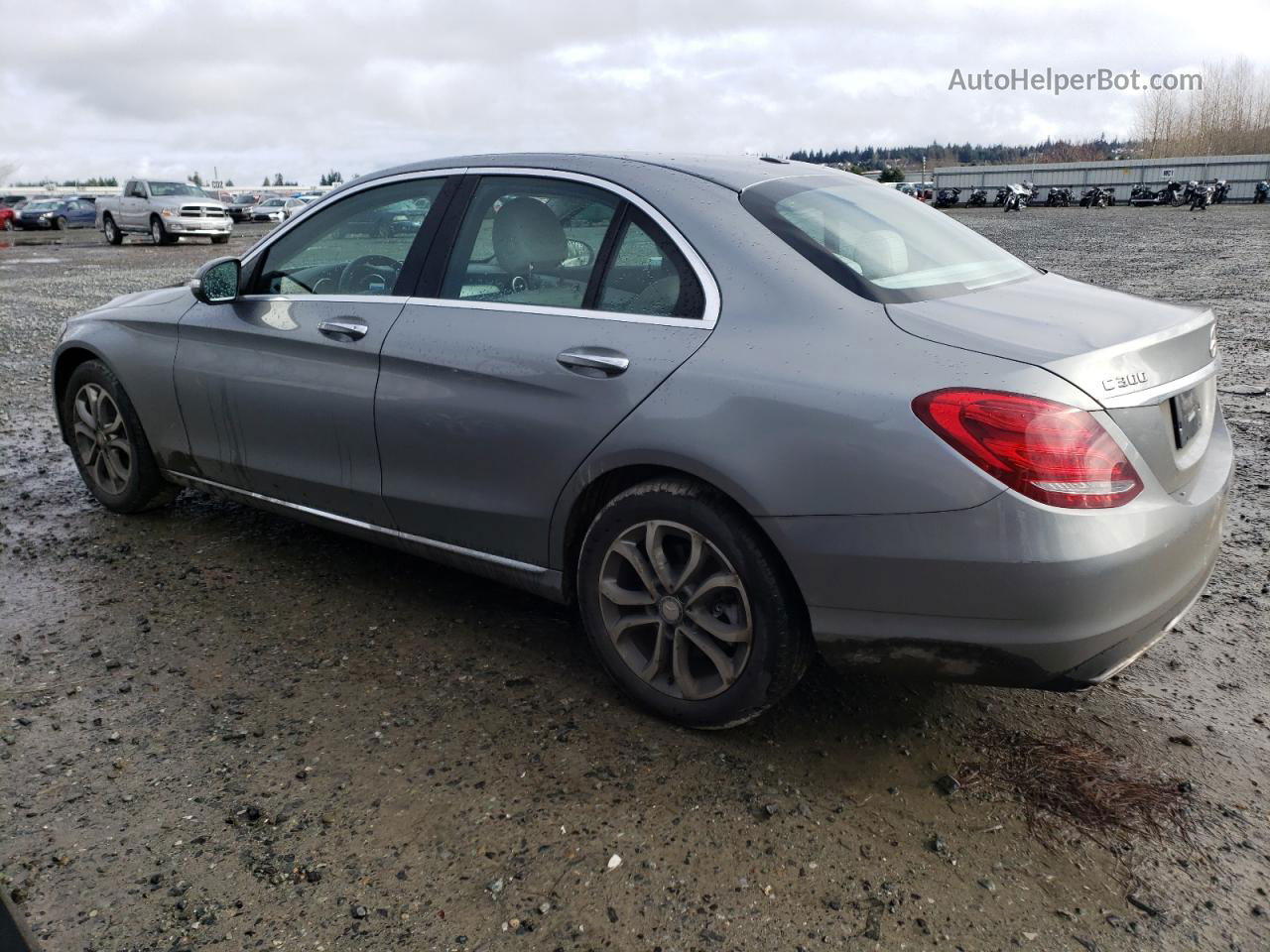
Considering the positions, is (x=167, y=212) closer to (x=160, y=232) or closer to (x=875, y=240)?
(x=160, y=232)

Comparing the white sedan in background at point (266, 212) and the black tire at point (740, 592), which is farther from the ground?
the white sedan in background at point (266, 212)

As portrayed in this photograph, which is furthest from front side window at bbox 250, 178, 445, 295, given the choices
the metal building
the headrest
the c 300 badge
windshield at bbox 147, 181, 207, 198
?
the metal building

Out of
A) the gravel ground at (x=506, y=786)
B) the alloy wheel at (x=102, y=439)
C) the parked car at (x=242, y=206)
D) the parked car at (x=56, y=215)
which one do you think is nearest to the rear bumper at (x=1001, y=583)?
the gravel ground at (x=506, y=786)

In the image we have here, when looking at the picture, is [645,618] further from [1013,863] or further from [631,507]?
[1013,863]

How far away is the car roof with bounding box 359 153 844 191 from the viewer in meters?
3.41

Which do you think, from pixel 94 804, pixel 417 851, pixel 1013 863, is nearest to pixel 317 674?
pixel 94 804

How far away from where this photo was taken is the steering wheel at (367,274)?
384 cm

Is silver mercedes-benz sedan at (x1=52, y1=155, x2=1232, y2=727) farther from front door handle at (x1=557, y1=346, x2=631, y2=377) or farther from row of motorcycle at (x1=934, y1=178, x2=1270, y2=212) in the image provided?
row of motorcycle at (x1=934, y1=178, x2=1270, y2=212)

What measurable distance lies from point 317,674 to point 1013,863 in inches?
87.5

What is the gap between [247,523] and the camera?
5184 millimetres

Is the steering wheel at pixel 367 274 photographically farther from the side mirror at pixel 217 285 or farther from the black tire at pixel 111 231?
the black tire at pixel 111 231

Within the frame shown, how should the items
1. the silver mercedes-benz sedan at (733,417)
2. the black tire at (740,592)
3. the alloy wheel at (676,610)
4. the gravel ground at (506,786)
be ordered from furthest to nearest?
1. the alloy wheel at (676,610)
2. the black tire at (740,592)
3. the silver mercedes-benz sedan at (733,417)
4. the gravel ground at (506,786)

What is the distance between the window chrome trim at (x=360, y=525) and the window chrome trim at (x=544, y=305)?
2.64ft

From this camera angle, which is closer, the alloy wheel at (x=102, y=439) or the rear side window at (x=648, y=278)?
the rear side window at (x=648, y=278)
